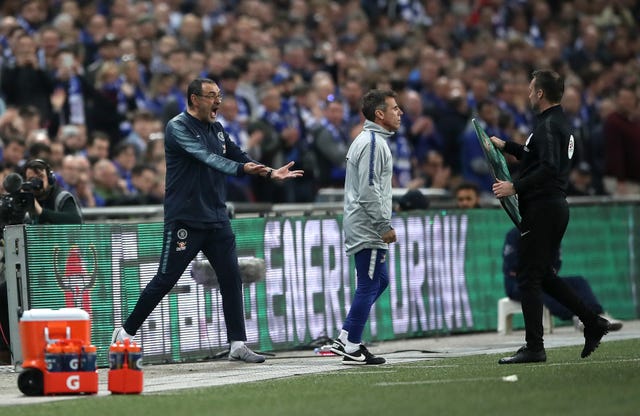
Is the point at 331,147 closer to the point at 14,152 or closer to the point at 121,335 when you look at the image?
the point at 14,152

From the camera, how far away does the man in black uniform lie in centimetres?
1223

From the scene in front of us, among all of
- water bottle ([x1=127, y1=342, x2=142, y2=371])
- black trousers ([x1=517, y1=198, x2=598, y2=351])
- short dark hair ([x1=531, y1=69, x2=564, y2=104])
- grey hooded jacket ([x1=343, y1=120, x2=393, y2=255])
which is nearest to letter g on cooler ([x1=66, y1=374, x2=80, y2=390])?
water bottle ([x1=127, y1=342, x2=142, y2=371])

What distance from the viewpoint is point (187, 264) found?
42.7ft

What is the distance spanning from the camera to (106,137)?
18328mm

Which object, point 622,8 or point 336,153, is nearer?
point 336,153

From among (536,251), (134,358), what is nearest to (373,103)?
(536,251)

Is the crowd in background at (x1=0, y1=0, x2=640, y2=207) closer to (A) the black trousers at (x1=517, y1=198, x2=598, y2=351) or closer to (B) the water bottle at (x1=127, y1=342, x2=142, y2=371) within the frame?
(B) the water bottle at (x1=127, y1=342, x2=142, y2=371)

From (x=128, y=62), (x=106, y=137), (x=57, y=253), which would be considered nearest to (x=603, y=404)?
(x=57, y=253)

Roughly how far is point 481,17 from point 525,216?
58.1ft

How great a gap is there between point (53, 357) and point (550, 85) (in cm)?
454

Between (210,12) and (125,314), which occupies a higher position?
(210,12)

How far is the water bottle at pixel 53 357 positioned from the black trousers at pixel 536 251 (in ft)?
12.4

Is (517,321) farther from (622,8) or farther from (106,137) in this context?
(622,8)

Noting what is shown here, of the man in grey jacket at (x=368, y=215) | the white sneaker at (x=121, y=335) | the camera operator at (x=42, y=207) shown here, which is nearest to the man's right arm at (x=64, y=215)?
the camera operator at (x=42, y=207)
